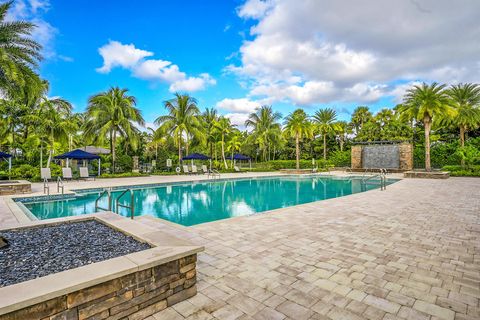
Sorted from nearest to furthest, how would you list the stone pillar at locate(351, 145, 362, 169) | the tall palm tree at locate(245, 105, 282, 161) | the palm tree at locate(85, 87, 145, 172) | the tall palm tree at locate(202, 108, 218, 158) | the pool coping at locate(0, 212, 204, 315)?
the pool coping at locate(0, 212, 204, 315)
the palm tree at locate(85, 87, 145, 172)
the stone pillar at locate(351, 145, 362, 169)
the tall palm tree at locate(202, 108, 218, 158)
the tall palm tree at locate(245, 105, 282, 161)

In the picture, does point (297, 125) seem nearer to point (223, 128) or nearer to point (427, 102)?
point (223, 128)

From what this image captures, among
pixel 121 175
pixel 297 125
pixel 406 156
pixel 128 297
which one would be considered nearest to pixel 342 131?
pixel 406 156

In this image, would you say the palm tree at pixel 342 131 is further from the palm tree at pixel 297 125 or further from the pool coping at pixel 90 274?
the pool coping at pixel 90 274

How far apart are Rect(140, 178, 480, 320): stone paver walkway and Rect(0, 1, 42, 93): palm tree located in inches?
299

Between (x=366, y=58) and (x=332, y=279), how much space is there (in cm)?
1756

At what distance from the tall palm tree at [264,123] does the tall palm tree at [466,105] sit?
634 inches

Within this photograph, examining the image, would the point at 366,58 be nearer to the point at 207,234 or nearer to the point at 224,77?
the point at 224,77

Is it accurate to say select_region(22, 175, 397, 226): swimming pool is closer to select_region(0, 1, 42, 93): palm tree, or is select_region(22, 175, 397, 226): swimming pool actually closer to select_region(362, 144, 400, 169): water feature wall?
select_region(0, 1, 42, 93): palm tree

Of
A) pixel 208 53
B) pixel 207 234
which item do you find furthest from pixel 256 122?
pixel 207 234

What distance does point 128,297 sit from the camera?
2.31 m

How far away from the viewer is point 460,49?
13812 mm

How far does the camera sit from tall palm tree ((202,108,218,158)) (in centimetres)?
2762

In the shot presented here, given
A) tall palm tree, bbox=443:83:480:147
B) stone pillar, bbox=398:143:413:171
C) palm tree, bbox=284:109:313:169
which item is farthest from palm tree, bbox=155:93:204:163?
tall palm tree, bbox=443:83:480:147

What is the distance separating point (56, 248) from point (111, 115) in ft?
61.2
